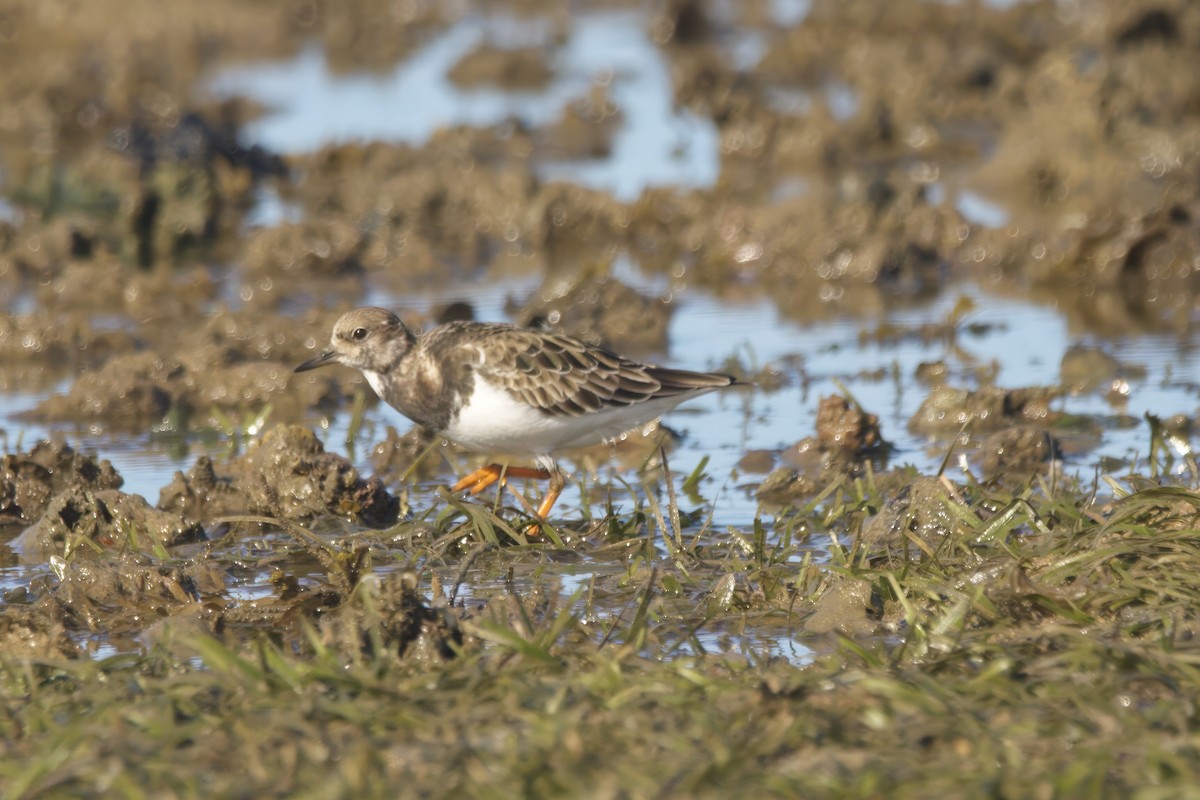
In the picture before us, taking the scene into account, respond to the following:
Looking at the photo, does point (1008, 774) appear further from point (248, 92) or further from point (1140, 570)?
point (248, 92)

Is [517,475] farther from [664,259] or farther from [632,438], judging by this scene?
[664,259]

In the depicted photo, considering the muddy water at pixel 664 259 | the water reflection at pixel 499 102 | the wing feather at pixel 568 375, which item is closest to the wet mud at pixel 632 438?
the muddy water at pixel 664 259

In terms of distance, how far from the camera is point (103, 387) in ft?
31.7

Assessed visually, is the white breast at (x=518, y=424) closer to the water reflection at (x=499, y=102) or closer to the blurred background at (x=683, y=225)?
the blurred background at (x=683, y=225)

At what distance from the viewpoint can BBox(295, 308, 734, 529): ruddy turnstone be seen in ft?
25.0

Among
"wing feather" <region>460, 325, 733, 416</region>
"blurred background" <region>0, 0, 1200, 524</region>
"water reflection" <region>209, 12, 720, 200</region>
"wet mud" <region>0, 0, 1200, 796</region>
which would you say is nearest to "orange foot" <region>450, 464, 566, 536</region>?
"wet mud" <region>0, 0, 1200, 796</region>

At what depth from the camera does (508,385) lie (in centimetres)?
762

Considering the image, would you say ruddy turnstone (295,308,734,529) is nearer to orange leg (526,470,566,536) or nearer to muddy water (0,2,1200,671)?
orange leg (526,470,566,536)

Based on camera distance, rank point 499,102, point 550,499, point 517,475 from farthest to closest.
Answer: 1. point 499,102
2. point 517,475
3. point 550,499

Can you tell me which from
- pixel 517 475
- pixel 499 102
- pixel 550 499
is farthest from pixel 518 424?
pixel 499 102

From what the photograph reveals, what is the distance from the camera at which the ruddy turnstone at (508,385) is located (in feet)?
25.0

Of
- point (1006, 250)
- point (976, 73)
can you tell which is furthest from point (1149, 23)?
point (1006, 250)

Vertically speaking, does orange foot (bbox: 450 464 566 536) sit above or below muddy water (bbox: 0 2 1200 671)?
below

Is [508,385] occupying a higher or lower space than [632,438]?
higher
